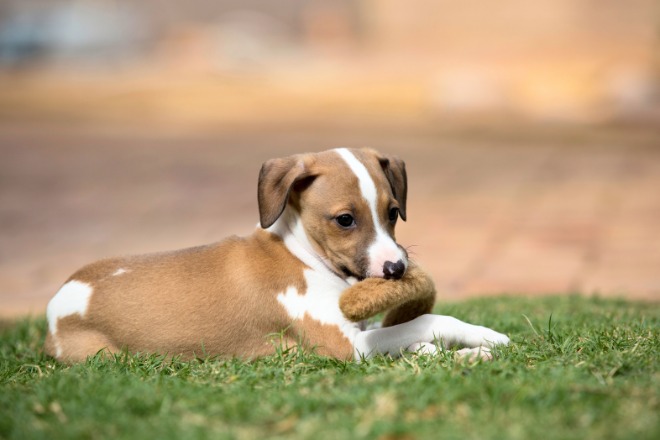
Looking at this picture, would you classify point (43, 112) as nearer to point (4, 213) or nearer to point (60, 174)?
point (60, 174)

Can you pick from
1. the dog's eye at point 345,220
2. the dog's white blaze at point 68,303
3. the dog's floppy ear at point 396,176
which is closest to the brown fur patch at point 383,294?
the dog's eye at point 345,220

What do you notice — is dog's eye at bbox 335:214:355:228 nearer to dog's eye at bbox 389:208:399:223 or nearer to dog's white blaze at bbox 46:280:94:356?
dog's eye at bbox 389:208:399:223

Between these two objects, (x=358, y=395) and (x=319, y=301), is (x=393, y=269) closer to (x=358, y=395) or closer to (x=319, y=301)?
(x=319, y=301)

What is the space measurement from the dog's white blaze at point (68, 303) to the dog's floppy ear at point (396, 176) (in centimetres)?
155

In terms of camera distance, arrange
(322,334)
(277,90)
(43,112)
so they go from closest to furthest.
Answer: (322,334)
(43,112)
(277,90)

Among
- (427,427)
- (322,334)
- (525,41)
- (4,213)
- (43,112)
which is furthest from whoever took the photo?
(525,41)

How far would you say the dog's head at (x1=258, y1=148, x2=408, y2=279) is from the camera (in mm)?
4363

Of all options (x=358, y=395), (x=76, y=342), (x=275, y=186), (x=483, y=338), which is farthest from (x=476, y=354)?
(x=76, y=342)

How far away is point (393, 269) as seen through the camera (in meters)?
4.24

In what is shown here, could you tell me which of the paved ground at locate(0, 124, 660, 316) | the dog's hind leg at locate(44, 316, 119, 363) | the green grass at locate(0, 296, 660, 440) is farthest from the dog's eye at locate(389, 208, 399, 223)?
the paved ground at locate(0, 124, 660, 316)

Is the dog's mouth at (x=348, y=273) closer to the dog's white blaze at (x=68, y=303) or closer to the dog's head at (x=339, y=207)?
the dog's head at (x=339, y=207)

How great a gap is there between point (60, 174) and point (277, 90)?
1145 cm

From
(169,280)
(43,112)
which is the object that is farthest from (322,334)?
(43,112)

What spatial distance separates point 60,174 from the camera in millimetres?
12203
